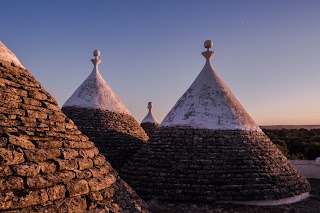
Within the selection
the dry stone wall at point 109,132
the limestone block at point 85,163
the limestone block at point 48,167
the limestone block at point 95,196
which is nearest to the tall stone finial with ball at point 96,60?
the dry stone wall at point 109,132

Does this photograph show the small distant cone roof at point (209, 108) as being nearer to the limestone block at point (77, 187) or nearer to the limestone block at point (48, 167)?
the limestone block at point (77, 187)

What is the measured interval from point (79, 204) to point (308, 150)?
25.3m

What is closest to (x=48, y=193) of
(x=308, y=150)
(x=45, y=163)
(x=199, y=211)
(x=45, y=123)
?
(x=45, y=163)

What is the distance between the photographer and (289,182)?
30.3ft

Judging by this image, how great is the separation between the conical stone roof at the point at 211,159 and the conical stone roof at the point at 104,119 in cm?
185

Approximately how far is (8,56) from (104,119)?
25.3 feet

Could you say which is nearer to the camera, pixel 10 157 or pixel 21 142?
pixel 10 157

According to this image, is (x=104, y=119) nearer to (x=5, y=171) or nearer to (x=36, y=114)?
(x=36, y=114)

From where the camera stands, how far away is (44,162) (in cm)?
343

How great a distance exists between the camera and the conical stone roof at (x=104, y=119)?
11.5 metres

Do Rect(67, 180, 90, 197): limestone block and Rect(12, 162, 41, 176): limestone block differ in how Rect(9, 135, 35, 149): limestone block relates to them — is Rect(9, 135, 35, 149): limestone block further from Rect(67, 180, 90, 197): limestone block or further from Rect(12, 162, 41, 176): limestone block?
Rect(67, 180, 90, 197): limestone block

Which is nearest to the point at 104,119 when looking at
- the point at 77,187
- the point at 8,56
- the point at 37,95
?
the point at 8,56

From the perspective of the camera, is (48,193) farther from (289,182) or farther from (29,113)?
(289,182)

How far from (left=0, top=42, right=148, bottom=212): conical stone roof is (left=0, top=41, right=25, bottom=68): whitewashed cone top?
0.04 meters
